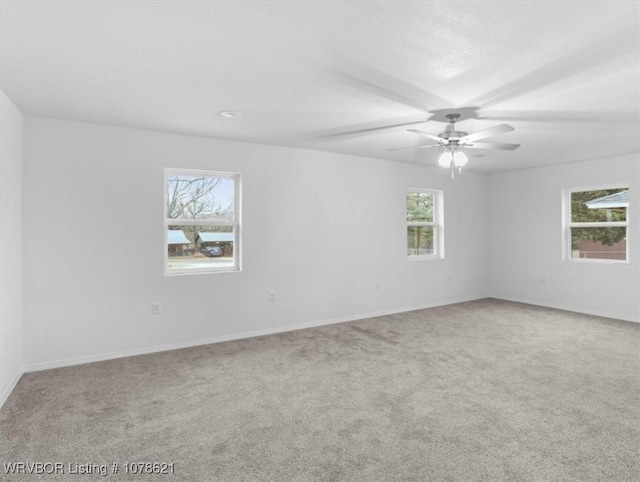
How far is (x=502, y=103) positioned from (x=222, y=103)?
232cm

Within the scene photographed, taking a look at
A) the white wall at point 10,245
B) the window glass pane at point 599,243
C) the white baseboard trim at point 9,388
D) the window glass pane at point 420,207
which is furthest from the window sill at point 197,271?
the window glass pane at point 599,243

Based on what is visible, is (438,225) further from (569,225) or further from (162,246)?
(162,246)

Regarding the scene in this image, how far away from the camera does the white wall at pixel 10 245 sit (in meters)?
2.97

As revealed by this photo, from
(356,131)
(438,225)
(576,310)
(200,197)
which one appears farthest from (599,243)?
(200,197)

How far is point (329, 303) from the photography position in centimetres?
537

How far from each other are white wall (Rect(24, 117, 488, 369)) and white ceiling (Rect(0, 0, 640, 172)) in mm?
432

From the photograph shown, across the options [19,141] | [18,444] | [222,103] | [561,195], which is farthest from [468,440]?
[561,195]

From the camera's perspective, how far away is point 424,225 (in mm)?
6508

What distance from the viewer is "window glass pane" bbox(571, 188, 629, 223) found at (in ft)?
18.5

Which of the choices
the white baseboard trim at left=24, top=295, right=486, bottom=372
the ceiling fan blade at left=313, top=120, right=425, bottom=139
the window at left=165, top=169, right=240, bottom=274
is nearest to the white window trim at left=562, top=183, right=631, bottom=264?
the white baseboard trim at left=24, top=295, right=486, bottom=372

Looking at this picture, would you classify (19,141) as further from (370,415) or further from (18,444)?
(370,415)

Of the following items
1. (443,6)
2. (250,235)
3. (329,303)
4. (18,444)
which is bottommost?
(18,444)

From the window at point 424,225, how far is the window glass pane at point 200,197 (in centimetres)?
301

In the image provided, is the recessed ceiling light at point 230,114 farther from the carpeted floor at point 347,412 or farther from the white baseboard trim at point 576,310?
the white baseboard trim at point 576,310
